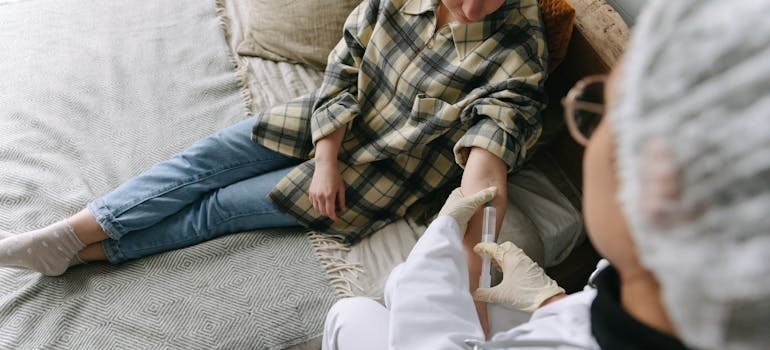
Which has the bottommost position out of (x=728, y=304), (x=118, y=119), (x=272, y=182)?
(x=272, y=182)

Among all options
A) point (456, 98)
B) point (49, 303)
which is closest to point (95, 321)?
point (49, 303)

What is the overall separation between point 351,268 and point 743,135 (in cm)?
86

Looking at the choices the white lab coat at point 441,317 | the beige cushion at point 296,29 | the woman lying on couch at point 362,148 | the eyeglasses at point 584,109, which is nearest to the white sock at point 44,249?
the woman lying on couch at point 362,148

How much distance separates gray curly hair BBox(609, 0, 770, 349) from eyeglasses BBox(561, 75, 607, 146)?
9 centimetres

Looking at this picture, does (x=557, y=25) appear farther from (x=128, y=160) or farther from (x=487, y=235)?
(x=128, y=160)

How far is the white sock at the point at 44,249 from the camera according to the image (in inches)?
39.3

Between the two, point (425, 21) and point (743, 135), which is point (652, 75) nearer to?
point (743, 135)

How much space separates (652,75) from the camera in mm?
351

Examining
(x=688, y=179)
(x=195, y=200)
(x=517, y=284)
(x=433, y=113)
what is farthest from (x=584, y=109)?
(x=195, y=200)

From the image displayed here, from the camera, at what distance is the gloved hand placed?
854 mm

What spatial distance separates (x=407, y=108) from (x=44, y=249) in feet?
2.44

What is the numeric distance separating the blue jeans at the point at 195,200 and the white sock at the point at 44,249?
2.3 inches

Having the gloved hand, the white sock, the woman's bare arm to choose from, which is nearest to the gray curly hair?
the gloved hand

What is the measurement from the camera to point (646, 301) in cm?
43
